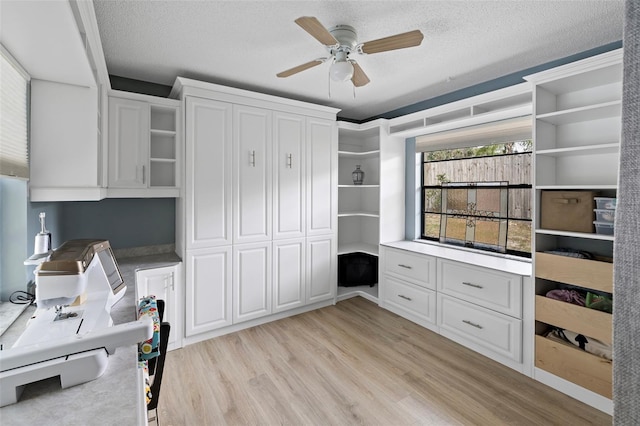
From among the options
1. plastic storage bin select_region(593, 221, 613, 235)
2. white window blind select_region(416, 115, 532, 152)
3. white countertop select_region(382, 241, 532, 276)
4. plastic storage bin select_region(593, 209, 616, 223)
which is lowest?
white countertop select_region(382, 241, 532, 276)

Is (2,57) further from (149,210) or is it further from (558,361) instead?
(558,361)

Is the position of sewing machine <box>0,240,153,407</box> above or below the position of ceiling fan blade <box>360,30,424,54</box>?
below

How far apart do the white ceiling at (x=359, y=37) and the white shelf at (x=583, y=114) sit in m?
0.55

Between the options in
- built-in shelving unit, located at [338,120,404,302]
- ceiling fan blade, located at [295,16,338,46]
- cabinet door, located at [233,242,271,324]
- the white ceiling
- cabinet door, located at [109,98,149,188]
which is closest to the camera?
ceiling fan blade, located at [295,16,338,46]

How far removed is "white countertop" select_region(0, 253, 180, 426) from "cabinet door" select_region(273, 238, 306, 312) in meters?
2.32

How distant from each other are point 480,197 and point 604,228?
1.42 meters

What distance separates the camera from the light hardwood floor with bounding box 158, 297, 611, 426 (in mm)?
2014

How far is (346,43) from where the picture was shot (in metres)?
2.19

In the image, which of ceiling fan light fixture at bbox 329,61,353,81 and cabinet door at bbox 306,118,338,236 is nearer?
ceiling fan light fixture at bbox 329,61,353,81

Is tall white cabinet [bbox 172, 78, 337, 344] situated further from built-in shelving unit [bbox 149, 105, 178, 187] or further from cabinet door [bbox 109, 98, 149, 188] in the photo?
cabinet door [bbox 109, 98, 149, 188]

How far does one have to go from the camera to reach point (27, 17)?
1.21 metres

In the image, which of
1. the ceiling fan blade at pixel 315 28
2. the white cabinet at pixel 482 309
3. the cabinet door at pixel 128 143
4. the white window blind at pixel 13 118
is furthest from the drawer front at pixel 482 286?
the white window blind at pixel 13 118

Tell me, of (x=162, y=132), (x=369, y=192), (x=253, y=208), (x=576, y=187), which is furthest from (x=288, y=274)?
(x=576, y=187)

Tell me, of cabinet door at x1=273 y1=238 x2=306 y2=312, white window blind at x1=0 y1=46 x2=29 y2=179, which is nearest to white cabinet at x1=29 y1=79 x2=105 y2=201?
white window blind at x1=0 y1=46 x2=29 y2=179
